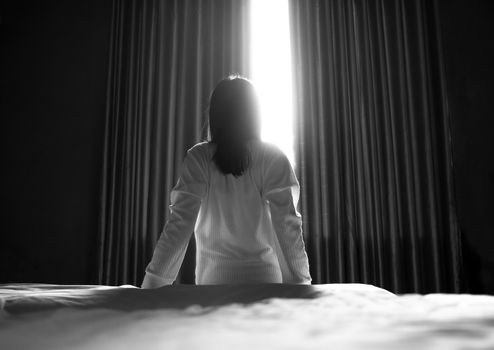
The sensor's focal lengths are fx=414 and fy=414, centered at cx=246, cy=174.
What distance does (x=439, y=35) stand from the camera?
9.81 feet

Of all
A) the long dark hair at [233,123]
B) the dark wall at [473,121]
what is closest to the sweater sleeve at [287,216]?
the long dark hair at [233,123]

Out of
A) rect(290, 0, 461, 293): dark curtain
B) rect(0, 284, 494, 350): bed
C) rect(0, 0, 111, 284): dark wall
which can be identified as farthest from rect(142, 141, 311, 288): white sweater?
rect(0, 0, 111, 284): dark wall

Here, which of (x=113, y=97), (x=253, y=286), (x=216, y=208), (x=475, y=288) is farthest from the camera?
(x=113, y=97)

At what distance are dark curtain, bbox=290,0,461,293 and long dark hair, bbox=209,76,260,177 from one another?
145cm

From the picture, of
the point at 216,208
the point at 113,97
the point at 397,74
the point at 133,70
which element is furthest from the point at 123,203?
the point at 397,74

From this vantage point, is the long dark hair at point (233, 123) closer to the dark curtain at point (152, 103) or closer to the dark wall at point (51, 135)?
the dark curtain at point (152, 103)

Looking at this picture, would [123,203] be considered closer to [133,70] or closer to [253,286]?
[133,70]

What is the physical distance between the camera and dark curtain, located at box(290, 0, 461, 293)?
2730mm

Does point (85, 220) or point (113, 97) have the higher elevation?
point (113, 97)

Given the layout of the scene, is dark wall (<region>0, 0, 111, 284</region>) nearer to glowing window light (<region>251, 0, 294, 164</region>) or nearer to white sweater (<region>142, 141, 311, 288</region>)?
glowing window light (<region>251, 0, 294, 164</region>)

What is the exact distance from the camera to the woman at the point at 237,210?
1.32 meters

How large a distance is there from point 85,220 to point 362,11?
2.56 metres

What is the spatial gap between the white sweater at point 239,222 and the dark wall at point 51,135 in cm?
185

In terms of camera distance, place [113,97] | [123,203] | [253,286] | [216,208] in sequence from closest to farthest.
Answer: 1. [253,286]
2. [216,208]
3. [123,203]
4. [113,97]
